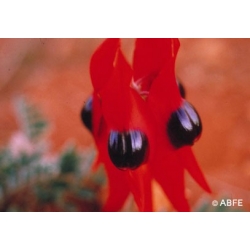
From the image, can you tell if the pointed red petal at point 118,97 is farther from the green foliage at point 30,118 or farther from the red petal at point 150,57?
the green foliage at point 30,118

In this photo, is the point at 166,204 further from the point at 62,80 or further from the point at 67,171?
the point at 62,80

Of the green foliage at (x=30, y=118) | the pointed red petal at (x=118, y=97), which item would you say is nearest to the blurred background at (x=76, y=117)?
the green foliage at (x=30, y=118)

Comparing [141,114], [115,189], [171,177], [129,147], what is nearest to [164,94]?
[141,114]

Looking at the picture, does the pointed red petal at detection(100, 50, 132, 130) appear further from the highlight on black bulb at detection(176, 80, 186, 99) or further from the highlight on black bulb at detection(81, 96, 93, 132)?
the highlight on black bulb at detection(176, 80, 186, 99)

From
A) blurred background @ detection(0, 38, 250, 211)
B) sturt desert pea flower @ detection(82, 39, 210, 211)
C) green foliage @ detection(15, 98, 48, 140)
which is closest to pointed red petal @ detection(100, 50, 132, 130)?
sturt desert pea flower @ detection(82, 39, 210, 211)

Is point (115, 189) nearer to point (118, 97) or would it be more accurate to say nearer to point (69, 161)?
point (69, 161)

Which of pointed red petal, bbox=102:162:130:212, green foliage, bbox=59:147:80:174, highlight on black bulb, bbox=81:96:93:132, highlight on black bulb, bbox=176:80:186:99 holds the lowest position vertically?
pointed red petal, bbox=102:162:130:212
